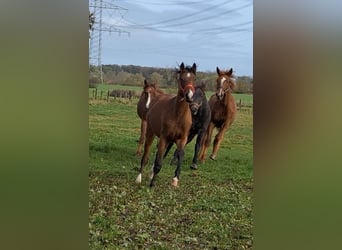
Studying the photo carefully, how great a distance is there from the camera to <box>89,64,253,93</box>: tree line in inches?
149

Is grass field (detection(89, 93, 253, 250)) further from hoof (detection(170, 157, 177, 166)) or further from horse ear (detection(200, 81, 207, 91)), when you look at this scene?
horse ear (detection(200, 81, 207, 91))

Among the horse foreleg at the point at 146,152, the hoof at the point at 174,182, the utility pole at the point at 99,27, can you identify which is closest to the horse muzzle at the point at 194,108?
the horse foreleg at the point at 146,152

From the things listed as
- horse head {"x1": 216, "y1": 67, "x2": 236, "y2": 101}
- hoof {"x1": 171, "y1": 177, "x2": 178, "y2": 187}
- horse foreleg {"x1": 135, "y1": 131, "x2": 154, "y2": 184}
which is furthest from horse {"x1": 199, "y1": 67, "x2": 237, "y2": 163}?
horse foreleg {"x1": 135, "y1": 131, "x2": 154, "y2": 184}

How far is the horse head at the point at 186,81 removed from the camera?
12.6 feet

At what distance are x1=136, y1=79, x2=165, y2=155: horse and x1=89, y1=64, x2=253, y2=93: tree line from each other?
6cm

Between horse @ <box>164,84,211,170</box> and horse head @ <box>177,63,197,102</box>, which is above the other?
horse head @ <box>177,63,197,102</box>

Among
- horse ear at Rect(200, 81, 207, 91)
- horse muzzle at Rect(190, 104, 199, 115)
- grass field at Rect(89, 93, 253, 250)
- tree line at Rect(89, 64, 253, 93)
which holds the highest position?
tree line at Rect(89, 64, 253, 93)

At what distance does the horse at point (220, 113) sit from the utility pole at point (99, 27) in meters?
0.89

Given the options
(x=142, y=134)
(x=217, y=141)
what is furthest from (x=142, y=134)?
(x=217, y=141)

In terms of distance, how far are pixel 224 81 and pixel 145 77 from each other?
608mm
